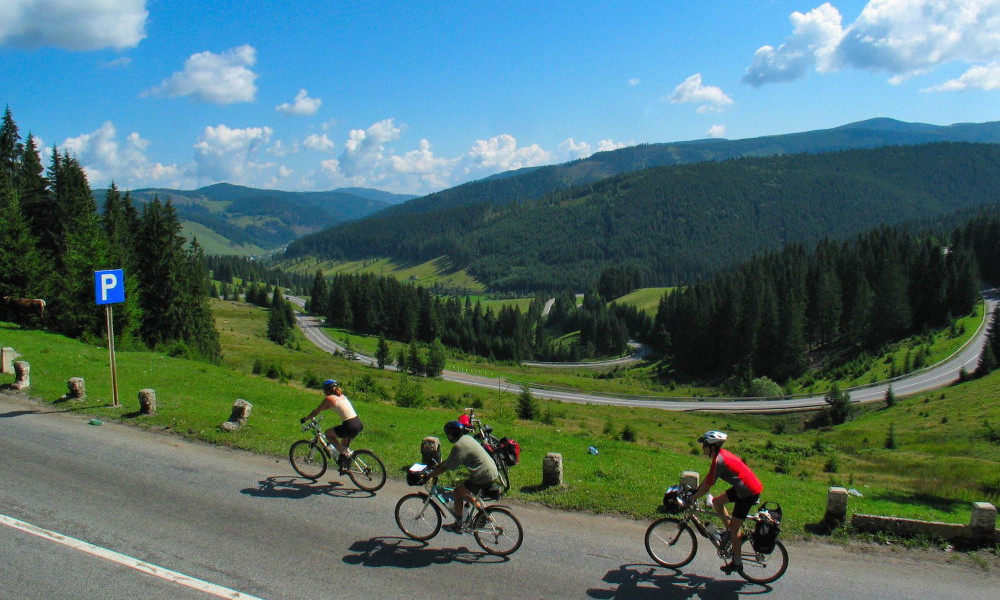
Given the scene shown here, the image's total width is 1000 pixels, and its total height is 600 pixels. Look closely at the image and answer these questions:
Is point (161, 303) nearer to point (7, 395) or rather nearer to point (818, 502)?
point (7, 395)

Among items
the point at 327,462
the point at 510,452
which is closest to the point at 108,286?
the point at 327,462

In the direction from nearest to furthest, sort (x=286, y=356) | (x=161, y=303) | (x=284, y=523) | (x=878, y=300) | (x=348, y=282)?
1. (x=284, y=523)
2. (x=161, y=303)
3. (x=286, y=356)
4. (x=878, y=300)
5. (x=348, y=282)

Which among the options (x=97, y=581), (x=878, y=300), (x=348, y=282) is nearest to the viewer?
(x=97, y=581)

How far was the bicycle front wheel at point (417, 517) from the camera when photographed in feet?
37.1

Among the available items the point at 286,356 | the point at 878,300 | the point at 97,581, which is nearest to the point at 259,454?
the point at 97,581

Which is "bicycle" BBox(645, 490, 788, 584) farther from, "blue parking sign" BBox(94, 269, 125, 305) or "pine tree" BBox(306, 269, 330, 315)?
"pine tree" BBox(306, 269, 330, 315)

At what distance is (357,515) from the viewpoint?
12.3 metres

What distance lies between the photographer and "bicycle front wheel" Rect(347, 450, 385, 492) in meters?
13.7

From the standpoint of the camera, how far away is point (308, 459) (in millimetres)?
14672

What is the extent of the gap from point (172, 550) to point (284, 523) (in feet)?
6.89

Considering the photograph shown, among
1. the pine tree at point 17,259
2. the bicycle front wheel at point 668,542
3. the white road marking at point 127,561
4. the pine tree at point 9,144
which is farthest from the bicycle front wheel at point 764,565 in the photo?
the pine tree at point 9,144

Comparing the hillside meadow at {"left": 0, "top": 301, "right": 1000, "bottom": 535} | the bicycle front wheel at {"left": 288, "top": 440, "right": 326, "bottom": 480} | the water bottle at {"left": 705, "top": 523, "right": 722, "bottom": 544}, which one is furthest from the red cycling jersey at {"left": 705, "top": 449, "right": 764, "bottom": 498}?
the bicycle front wheel at {"left": 288, "top": 440, "right": 326, "bottom": 480}

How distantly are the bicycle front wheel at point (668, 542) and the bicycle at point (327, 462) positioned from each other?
6535 mm

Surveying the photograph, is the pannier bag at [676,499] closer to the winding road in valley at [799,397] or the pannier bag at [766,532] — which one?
the pannier bag at [766,532]
